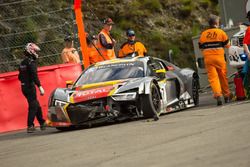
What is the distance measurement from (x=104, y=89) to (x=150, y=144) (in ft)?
13.4

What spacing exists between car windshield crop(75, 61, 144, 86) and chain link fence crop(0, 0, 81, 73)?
370cm

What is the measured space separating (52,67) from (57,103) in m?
3.97

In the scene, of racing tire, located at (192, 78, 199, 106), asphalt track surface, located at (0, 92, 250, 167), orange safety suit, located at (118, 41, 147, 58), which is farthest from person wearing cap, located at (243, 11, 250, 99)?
orange safety suit, located at (118, 41, 147, 58)

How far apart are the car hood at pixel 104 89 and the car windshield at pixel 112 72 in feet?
1.30

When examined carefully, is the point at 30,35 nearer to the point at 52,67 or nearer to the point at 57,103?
the point at 52,67

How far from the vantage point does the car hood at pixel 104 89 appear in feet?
47.5

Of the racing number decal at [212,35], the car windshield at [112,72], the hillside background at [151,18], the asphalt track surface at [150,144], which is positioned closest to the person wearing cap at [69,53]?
the hillside background at [151,18]

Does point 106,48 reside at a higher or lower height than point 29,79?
higher

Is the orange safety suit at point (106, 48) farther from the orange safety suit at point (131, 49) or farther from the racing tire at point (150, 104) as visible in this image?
the racing tire at point (150, 104)

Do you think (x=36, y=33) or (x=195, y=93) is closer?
(x=195, y=93)

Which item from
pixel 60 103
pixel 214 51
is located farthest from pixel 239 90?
pixel 60 103

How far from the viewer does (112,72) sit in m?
15.6

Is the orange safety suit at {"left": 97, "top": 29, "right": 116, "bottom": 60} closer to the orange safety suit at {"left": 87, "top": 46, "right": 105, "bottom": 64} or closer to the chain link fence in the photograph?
the orange safety suit at {"left": 87, "top": 46, "right": 105, "bottom": 64}

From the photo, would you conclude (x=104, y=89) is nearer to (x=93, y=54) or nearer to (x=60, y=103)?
(x=60, y=103)
